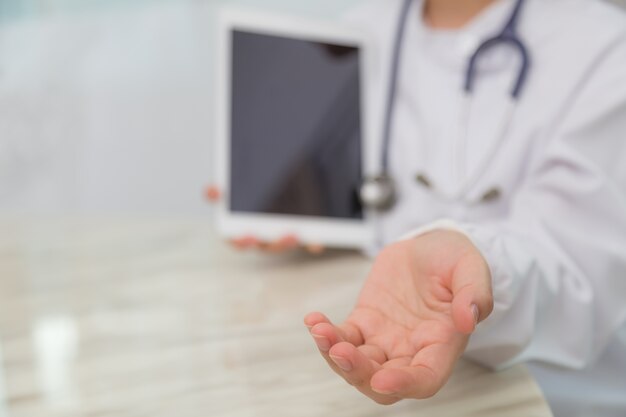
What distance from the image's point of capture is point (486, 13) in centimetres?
88

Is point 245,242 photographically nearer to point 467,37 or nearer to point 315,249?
point 315,249

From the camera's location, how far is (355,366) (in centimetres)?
44

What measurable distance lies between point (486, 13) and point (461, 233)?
1.38ft

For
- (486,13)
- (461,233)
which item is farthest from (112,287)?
(486,13)

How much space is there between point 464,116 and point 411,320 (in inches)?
14.9

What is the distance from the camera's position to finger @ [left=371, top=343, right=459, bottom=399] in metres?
0.42

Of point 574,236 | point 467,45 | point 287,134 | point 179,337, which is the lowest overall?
point 179,337

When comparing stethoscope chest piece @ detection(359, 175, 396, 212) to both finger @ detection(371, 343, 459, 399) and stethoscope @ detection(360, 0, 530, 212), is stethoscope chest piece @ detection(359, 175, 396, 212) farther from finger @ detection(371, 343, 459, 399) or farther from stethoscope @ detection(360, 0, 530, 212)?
finger @ detection(371, 343, 459, 399)

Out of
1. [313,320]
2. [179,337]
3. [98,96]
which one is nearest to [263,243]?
[179,337]

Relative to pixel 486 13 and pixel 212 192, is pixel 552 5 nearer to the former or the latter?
pixel 486 13

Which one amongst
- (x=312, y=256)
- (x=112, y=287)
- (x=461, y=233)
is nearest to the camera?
(x=461, y=233)

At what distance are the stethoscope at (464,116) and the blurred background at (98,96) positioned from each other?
55 centimetres

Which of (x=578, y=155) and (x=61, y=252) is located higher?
(x=578, y=155)

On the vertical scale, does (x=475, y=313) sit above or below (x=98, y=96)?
below
